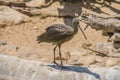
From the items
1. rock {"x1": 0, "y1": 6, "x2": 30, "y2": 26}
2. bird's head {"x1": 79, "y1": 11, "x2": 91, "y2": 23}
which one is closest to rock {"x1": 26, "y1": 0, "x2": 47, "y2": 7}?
rock {"x1": 0, "y1": 6, "x2": 30, "y2": 26}

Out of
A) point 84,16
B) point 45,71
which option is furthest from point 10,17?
point 45,71

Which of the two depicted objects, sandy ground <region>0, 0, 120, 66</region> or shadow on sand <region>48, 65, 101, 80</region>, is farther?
sandy ground <region>0, 0, 120, 66</region>

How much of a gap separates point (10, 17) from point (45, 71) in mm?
3916

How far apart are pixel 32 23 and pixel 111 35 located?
2.23 m

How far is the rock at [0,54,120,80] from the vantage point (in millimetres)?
7230

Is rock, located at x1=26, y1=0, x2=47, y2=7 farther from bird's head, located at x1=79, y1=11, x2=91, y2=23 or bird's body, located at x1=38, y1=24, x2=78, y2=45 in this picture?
bird's body, located at x1=38, y1=24, x2=78, y2=45

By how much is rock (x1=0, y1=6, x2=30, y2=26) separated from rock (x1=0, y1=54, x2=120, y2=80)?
3.36 meters

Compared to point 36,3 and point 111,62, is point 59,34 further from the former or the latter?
point 36,3

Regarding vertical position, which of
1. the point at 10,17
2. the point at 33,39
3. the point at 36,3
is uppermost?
the point at 36,3

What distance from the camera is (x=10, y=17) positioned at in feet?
Answer: 35.8

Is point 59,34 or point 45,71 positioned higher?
point 59,34

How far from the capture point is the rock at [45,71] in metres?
7.23

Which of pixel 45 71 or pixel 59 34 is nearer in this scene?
pixel 45 71

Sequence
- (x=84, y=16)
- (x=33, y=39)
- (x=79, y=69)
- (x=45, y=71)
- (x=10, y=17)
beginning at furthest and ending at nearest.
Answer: (x=10, y=17), (x=84, y=16), (x=33, y=39), (x=79, y=69), (x=45, y=71)
